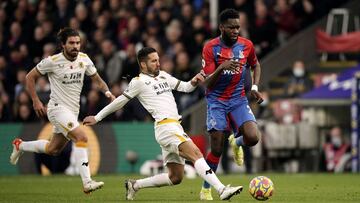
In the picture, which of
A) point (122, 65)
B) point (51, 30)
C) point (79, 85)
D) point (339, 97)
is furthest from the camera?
point (51, 30)

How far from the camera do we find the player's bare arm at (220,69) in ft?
46.6

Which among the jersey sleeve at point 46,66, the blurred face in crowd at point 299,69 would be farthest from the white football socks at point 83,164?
the blurred face in crowd at point 299,69

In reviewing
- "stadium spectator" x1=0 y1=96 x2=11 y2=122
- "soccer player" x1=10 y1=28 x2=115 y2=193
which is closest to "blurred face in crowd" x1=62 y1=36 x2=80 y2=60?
"soccer player" x1=10 y1=28 x2=115 y2=193

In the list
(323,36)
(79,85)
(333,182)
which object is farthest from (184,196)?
(323,36)

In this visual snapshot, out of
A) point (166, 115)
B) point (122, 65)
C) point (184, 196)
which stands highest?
point (122, 65)

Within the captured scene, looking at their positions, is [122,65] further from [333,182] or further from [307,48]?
[333,182]

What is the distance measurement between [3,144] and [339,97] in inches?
312

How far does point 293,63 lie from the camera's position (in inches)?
1078

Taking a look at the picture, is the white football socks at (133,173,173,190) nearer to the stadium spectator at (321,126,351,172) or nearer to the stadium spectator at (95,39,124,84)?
the stadium spectator at (321,126,351,172)

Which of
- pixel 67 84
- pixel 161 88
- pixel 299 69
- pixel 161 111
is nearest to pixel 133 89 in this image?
pixel 161 88

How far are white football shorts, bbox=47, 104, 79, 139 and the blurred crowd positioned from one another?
802 cm

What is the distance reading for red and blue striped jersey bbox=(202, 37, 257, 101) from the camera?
14898 millimetres

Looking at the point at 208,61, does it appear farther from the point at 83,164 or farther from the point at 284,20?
the point at 284,20

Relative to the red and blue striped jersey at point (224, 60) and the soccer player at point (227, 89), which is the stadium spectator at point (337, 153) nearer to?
the soccer player at point (227, 89)
